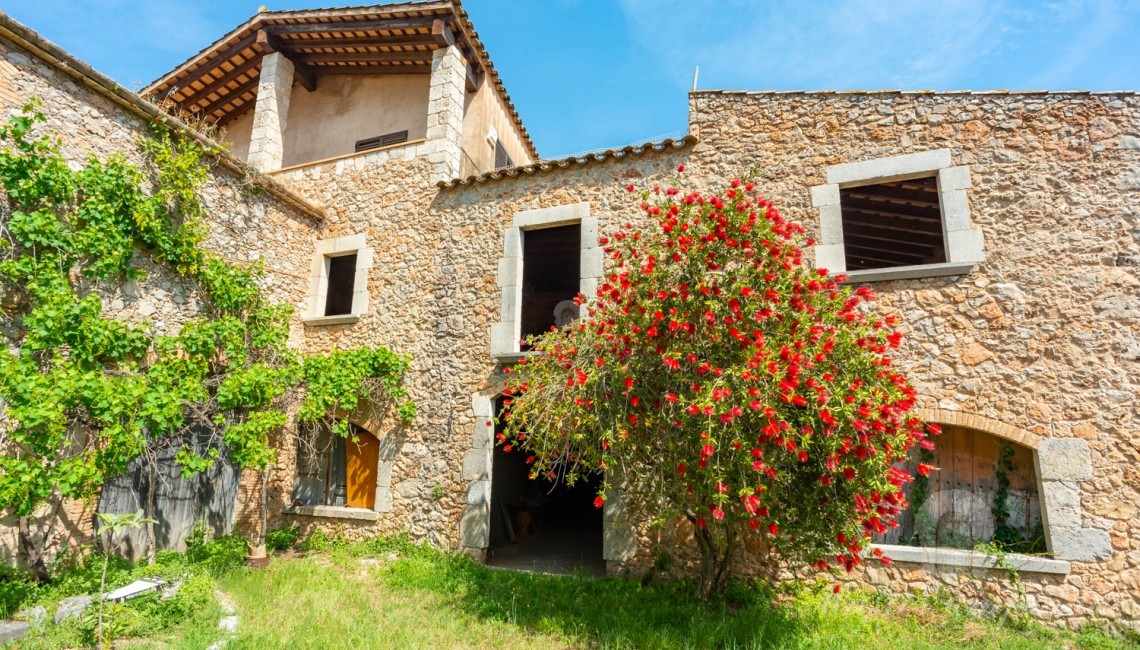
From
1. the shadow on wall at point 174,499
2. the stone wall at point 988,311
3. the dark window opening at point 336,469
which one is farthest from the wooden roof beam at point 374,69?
the shadow on wall at point 174,499

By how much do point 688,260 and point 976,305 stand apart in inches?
126

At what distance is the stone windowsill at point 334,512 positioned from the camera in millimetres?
7344

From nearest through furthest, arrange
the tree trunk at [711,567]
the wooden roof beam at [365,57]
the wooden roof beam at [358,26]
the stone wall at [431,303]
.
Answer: the tree trunk at [711,567] → the stone wall at [431,303] → the wooden roof beam at [358,26] → the wooden roof beam at [365,57]

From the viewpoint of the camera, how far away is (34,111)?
5156 mm

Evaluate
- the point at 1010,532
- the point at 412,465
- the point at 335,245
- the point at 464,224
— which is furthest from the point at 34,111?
the point at 1010,532

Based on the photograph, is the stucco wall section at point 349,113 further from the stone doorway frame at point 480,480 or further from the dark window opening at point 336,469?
the dark window opening at point 336,469

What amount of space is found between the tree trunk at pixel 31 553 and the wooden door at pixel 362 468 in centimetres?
323

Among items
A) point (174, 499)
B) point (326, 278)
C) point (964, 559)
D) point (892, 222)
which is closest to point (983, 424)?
point (964, 559)

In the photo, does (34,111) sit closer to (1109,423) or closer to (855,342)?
(855,342)

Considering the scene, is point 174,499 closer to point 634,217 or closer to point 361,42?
point 634,217

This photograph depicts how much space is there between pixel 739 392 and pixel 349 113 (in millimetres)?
9231

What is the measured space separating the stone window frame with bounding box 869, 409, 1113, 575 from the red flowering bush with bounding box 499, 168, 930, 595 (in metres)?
1.31

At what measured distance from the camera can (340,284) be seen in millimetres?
9273

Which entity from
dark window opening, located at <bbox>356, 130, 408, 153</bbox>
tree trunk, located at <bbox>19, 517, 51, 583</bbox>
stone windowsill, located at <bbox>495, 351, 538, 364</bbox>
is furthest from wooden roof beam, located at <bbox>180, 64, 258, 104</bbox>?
tree trunk, located at <bbox>19, 517, 51, 583</bbox>
